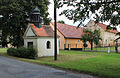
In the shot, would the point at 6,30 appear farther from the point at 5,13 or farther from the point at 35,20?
the point at 35,20

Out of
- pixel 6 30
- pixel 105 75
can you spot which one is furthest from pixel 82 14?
pixel 6 30

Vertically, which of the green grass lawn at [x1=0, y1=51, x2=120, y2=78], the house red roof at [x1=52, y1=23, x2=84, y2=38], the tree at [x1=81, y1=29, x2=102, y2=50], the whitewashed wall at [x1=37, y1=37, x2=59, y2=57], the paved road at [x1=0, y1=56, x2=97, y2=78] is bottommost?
the paved road at [x1=0, y1=56, x2=97, y2=78]

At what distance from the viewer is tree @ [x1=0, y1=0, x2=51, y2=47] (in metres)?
23.7

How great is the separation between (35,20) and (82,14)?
47.7ft

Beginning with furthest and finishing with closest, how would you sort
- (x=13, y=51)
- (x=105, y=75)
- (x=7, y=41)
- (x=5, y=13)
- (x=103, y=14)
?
(x=7, y=41), (x=5, y=13), (x=13, y=51), (x=103, y=14), (x=105, y=75)

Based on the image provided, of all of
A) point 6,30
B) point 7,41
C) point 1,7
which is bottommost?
point 7,41

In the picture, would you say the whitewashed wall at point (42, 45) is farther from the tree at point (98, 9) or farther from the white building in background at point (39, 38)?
the tree at point (98, 9)

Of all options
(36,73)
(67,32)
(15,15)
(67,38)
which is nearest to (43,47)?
(15,15)

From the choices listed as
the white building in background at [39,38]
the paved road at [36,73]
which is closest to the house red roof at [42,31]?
the white building in background at [39,38]

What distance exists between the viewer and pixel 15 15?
23.6m

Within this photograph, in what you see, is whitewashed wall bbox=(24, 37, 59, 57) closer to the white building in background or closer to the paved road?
the white building in background

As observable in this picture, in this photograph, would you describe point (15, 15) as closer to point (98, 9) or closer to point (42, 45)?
point (42, 45)

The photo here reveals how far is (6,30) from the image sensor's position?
83.8 feet

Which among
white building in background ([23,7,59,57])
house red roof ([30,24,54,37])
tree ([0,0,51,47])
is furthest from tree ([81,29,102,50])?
white building in background ([23,7,59,57])
